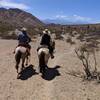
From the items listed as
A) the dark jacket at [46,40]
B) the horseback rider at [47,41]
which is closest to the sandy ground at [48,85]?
the horseback rider at [47,41]

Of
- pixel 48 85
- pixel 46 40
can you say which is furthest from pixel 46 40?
pixel 48 85

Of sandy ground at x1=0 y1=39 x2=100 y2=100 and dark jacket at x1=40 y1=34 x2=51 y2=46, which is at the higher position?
dark jacket at x1=40 y1=34 x2=51 y2=46

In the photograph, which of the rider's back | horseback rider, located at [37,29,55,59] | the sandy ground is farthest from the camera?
the rider's back

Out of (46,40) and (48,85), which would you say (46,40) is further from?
(48,85)

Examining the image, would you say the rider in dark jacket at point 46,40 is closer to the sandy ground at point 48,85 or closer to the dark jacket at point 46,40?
the dark jacket at point 46,40

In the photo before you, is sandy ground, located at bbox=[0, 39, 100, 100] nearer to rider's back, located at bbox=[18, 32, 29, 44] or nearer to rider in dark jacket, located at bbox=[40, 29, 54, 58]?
rider in dark jacket, located at bbox=[40, 29, 54, 58]

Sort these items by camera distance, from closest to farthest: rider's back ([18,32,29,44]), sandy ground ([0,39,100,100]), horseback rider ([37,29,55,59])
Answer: sandy ground ([0,39,100,100]) < horseback rider ([37,29,55,59]) < rider's back ([18,32,29,44])

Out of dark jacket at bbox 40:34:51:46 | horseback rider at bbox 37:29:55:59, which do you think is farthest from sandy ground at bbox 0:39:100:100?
dark jacket at bbox 40:34:51:46

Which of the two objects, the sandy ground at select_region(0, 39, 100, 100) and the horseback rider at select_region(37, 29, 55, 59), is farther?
the horseback rider at select_region(37, 29, 55, 59)

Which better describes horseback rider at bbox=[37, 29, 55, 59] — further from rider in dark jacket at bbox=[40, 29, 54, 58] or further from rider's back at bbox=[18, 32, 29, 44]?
rider's back at bbox=[18, 32, 29, 44]

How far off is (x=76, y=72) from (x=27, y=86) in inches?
145

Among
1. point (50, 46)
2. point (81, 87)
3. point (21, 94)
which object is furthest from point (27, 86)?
point (50, 46)

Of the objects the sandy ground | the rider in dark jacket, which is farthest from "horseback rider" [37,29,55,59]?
the sandy ground

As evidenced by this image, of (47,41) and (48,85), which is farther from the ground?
(47,41)
